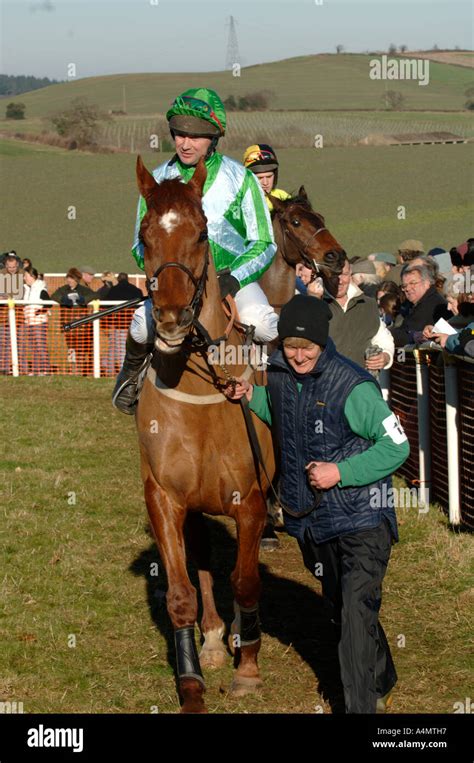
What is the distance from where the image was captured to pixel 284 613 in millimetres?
7328

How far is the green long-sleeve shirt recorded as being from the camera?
489 centimetres

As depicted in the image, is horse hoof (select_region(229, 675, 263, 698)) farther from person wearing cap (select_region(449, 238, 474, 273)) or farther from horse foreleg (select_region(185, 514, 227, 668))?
person wearing cap (select_region(449, 238, 474, 273))

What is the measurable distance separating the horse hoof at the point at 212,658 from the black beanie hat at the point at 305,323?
2218 millimetres

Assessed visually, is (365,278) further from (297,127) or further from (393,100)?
(393,100)

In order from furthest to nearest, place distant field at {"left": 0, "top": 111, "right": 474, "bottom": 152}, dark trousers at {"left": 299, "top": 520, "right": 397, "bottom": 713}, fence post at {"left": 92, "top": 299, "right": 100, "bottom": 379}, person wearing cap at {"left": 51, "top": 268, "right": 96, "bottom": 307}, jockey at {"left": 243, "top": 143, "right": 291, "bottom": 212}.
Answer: distant field at {"left": 0, "top": 111, "right": 474, "bottom": 152} → person wearing cap at {"left": 51, "top": 268, "right": 96, "bottom": 307} → fence post at {"left": 92, "top": 299, "right": 100, "bottom": 379} → jockey at {"left": 243, "top": 143, "right": 291, "bottom": 212} → dark trousers at {"left": 299, "top": 520, "right": 397, "bottom": 713}

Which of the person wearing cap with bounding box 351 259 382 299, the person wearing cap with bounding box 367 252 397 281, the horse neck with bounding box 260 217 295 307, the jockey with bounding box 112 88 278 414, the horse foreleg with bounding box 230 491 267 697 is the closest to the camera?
the horse foreleg with bounding box 230 491 267 697

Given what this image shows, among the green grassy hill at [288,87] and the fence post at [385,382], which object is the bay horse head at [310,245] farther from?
the green grassy hill at [288,87]

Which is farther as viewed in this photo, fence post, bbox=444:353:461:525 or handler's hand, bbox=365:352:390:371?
fence post, bbox=444:353:461:525

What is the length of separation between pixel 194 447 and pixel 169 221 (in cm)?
Result: 114

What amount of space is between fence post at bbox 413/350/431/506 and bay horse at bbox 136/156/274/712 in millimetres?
4504

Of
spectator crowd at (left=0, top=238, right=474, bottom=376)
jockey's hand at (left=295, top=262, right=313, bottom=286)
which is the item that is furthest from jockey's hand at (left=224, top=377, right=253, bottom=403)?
jockey's hand at (left=295, top=262, right=313, bottom=286)

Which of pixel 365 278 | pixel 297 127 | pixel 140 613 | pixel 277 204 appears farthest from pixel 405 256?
pixel 297 127

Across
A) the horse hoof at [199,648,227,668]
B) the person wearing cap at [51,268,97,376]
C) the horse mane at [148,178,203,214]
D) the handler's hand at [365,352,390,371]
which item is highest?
the horse mane at [148,178,203,214]
